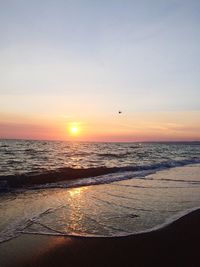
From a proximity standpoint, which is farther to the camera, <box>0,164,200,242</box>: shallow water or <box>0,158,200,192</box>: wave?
<box>0,158,200,192</box>: wave

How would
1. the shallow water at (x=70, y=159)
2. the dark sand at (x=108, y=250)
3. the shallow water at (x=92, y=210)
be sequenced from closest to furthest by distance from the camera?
the dark sand at (x=108, y=250) < the shallow water at (x=92, y=210) < the shallow water at (x=70, y=159)

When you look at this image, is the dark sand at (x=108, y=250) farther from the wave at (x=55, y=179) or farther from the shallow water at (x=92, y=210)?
the wave at (x=55, y=179)

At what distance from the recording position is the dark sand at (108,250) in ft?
20.0

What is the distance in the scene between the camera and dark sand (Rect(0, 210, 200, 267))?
20.0ft

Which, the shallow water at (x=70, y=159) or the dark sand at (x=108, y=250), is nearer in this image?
the dark sand at (x=108, y=250)

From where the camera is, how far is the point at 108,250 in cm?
678

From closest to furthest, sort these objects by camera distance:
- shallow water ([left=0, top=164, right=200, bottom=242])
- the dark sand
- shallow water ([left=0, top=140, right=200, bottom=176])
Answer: the dark sand
shallow water ([left=0, top=164, right=200, bottom=242])
shallow water ([left=0, top=140, right=200, bottom=176])

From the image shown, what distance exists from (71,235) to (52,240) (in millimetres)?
547

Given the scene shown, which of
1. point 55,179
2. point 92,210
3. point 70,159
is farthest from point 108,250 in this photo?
point 70,159

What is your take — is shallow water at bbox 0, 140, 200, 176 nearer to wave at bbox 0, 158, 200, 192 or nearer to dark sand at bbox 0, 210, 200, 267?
wave at bbox 0, 158, 200, 192

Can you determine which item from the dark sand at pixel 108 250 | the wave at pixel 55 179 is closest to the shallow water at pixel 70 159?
the wave at pixel 55 179

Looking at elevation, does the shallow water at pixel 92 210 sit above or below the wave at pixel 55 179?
above

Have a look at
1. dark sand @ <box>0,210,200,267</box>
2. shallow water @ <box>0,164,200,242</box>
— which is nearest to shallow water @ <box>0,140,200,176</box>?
shallow water @ <box>0,164,200,242</box>

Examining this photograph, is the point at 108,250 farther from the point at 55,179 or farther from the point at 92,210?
the point at 55,179
